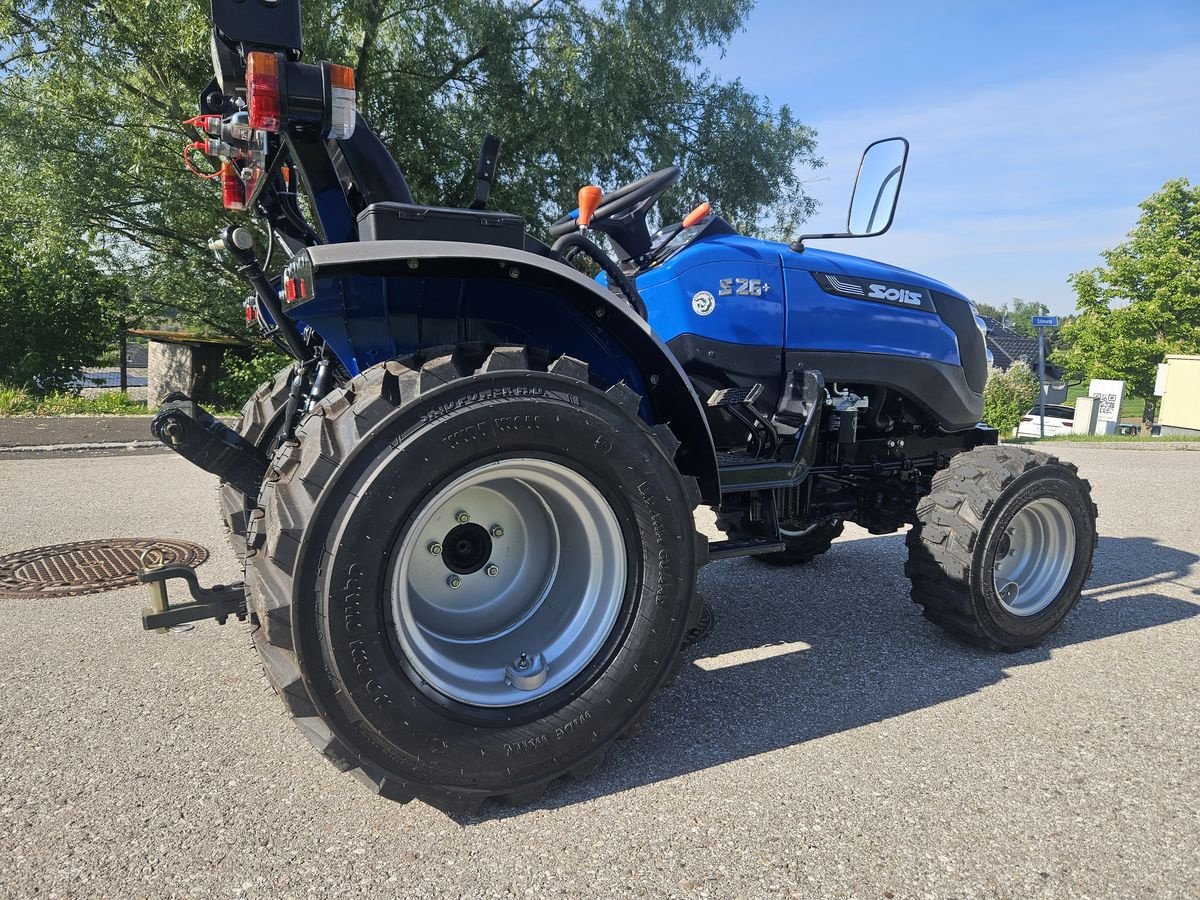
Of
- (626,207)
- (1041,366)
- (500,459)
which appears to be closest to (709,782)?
(500,459)

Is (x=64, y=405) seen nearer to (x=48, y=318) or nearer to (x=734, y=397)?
(x=48, y=318)

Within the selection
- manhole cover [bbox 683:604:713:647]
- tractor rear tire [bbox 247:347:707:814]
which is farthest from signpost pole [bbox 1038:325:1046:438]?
tractor rear tire [bbox 247:347:707:814]

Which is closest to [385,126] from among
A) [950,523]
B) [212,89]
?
[212,89]

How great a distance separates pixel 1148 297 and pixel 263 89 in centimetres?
3635

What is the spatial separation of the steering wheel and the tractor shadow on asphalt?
1840 millimetres

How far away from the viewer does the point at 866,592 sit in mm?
4184

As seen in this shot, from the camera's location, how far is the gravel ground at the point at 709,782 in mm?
1854

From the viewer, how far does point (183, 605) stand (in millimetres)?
2438

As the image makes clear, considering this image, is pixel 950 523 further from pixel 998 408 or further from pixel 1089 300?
pixel 1089 300

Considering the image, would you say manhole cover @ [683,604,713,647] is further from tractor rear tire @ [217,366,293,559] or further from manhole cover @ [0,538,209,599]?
manhole cover @ [0,538,209,599]

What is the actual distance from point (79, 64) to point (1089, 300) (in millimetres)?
34451

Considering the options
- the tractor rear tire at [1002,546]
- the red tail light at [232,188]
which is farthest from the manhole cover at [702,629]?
the red tail light at [232,188]

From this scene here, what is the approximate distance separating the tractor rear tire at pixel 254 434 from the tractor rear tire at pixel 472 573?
2.44ft

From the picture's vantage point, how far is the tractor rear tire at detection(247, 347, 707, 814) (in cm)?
194
